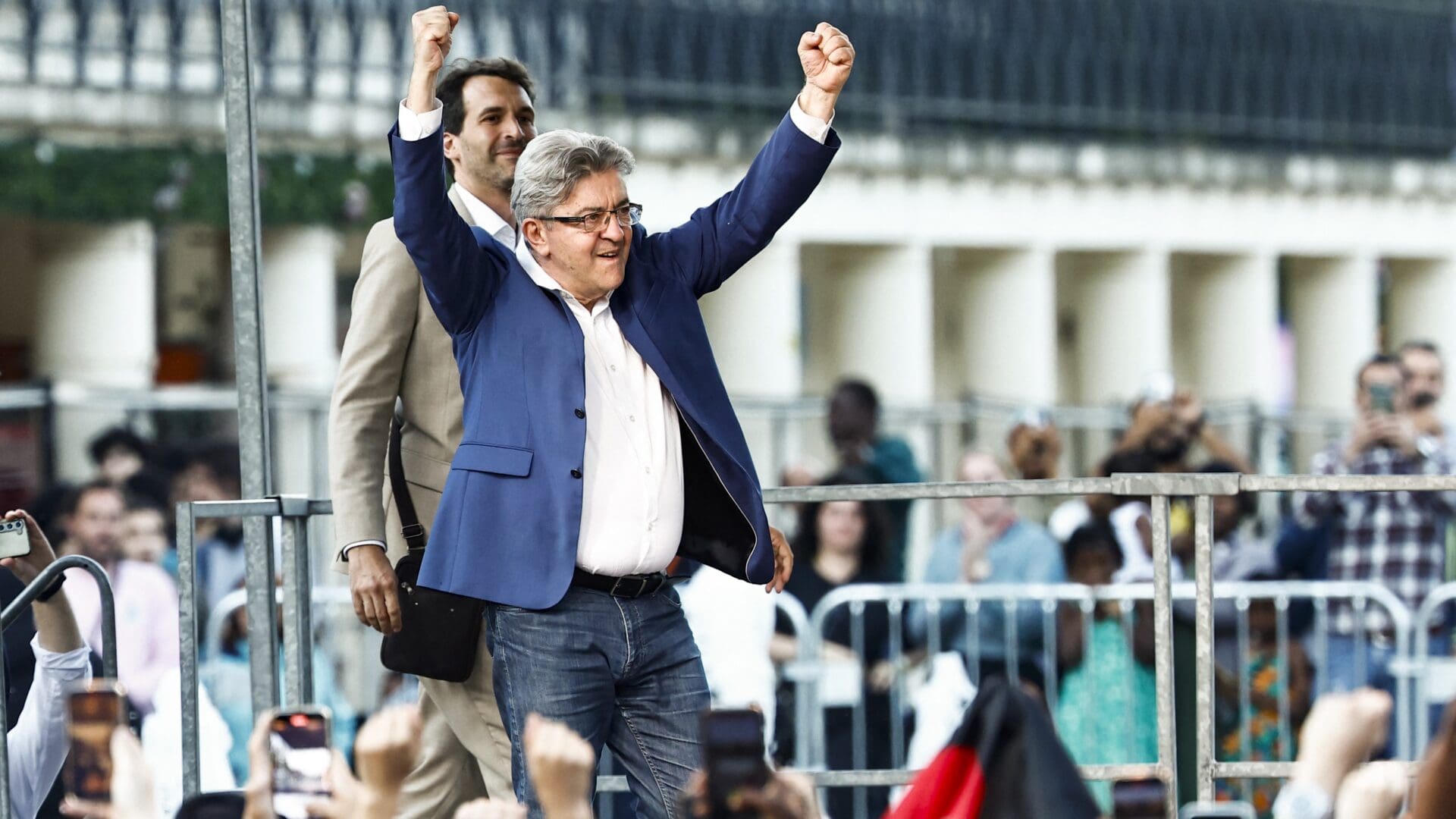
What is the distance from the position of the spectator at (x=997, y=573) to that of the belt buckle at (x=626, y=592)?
4.20 meters

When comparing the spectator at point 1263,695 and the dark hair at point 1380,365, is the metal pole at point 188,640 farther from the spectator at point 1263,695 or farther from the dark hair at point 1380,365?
the dark hair at point 1380,365

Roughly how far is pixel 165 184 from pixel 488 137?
15.7 m

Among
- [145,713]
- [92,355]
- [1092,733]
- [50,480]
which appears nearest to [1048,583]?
[1092,733]

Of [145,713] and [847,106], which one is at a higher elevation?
[847,106]

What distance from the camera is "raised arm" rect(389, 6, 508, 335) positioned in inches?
162

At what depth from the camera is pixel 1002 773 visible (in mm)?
2588

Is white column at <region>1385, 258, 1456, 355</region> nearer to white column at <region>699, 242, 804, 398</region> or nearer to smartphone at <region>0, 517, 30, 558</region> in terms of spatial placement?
white column at <region>699, 242, 804, 398</region>

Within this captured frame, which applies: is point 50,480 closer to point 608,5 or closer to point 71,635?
point 71,635

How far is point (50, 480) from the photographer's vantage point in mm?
12172

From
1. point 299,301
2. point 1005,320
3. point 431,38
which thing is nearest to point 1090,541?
point 431,38

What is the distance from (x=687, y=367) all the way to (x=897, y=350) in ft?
80.6

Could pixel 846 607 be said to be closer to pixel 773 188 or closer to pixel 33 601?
pixel 773 188

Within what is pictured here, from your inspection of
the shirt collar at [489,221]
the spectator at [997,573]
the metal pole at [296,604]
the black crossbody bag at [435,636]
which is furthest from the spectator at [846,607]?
the black crossbody bag at [435,636]

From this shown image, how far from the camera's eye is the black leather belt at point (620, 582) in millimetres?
4289
